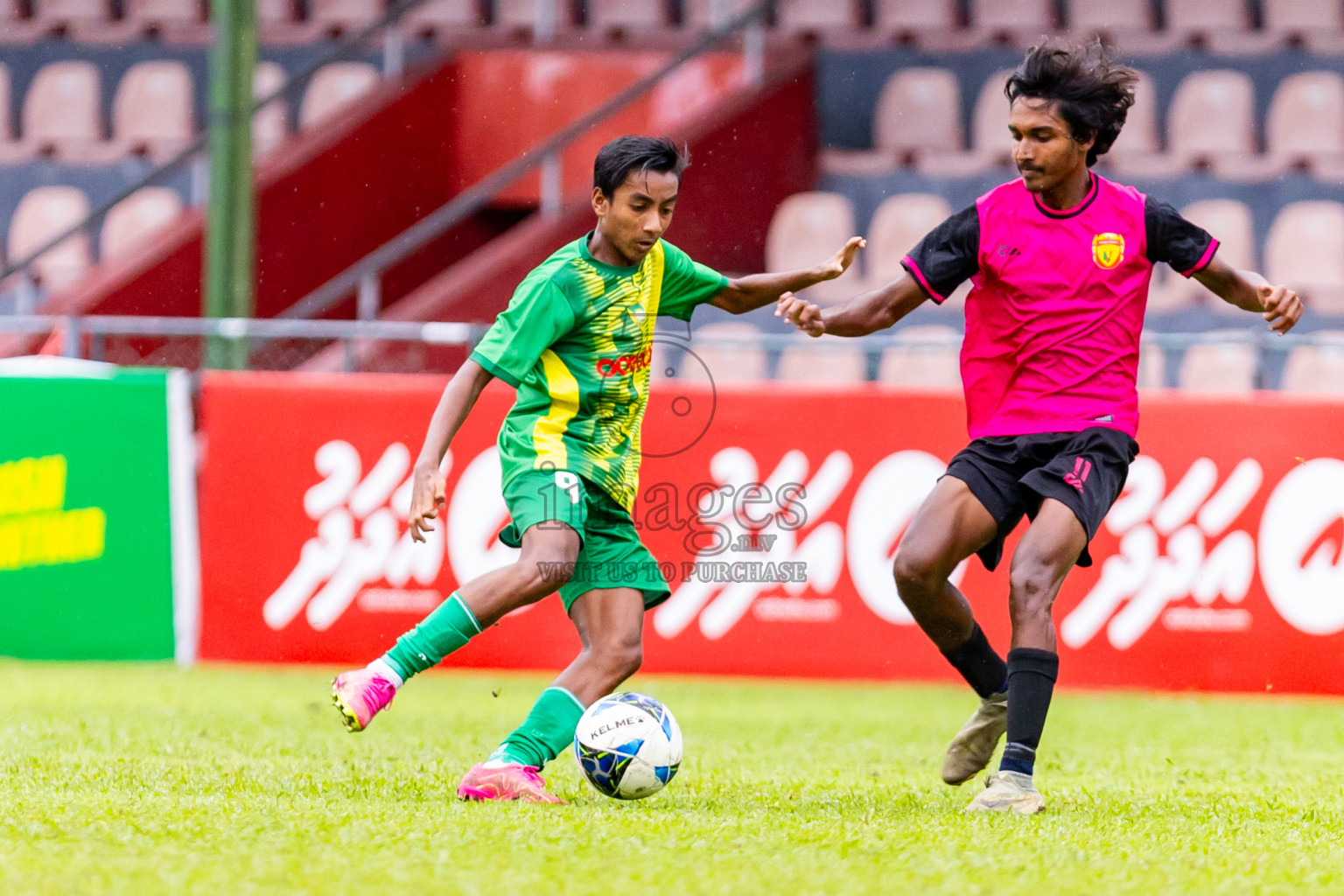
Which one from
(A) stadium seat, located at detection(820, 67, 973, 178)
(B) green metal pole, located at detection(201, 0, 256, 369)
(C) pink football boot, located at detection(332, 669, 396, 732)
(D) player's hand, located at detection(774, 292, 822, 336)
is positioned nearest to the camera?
(C) pink football boot, located at detection(332, 669, 396, 732)

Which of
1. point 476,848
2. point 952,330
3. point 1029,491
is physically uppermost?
point 1029,491

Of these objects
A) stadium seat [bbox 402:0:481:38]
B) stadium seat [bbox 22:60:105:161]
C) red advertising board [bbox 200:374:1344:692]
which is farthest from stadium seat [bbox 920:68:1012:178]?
stadium seat [bbox 22:60:105:161]

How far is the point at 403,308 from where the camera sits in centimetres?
1210

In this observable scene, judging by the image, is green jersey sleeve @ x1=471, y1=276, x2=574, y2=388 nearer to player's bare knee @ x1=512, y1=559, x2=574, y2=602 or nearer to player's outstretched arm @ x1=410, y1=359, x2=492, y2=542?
→ player's outstretched arm @ x1=410, y1=359, x2=492, y2=542

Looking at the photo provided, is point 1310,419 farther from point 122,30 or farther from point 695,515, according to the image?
point 122,30

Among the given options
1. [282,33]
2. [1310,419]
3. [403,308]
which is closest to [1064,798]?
[1310,419]

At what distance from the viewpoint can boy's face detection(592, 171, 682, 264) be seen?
15.2ft

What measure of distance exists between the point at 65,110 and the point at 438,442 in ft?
37.4

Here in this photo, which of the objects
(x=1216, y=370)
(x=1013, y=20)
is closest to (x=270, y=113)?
(x=1013, y=20)

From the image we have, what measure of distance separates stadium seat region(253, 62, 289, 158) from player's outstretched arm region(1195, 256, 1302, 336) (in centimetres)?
1045

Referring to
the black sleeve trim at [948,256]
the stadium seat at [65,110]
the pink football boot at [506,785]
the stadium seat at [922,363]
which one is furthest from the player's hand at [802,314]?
the stadium seat at [65,110]

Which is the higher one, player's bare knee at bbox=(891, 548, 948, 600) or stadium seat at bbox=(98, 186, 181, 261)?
player's bare knee at bbox=(891, 548, 948, 600)

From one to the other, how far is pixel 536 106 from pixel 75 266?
376 centimetres

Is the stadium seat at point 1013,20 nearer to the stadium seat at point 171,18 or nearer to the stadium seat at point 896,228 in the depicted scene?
the stadium seat at point 896,228
